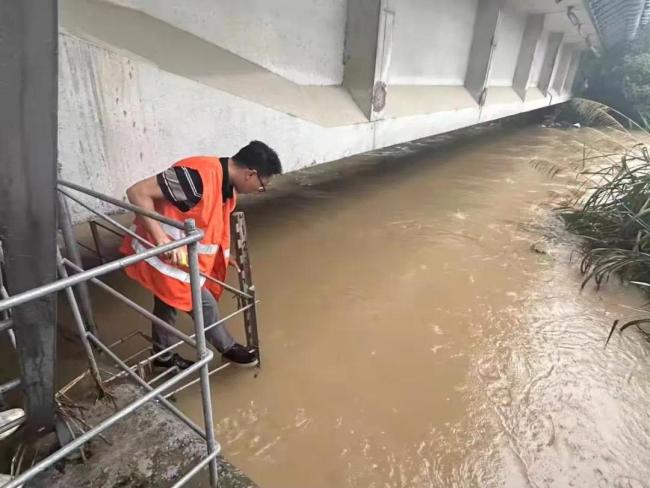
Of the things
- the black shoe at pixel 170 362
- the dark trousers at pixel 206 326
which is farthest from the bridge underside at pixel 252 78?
the black shoe at pixel 170 362

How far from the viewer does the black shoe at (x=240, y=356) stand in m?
2.36

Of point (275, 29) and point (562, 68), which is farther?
point (562, 68)

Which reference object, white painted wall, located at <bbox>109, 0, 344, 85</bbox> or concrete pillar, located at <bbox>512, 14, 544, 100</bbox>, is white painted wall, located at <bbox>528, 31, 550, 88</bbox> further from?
white painted wall, located at <bbox>109, 0, 344, 85</bbox>

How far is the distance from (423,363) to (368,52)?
3.40 m

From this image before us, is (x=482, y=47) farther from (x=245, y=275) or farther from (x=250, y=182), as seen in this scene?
(x=245, y=275)

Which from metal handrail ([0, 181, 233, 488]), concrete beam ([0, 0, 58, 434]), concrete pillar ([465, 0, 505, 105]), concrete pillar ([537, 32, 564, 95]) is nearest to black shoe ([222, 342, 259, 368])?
metal handrail ([0, 181, 233, 488])

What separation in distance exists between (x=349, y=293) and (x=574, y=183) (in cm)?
585

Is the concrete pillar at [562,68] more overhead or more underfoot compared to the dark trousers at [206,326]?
more overhead

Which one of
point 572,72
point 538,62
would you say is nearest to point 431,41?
point 538,62

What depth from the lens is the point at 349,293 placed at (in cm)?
328

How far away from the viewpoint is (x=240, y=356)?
2.37m

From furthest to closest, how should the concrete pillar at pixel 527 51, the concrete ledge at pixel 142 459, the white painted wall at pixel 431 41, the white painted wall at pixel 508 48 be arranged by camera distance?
the concrete pillar at pixel 527 51 < the white painted wall at pixel 508 48 < the white painted wall at pixel 431 41 < the concrete ledge at pixel 142 459

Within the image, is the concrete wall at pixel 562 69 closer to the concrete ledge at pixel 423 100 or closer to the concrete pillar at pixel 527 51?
the concrete pillar at pixel 527 51

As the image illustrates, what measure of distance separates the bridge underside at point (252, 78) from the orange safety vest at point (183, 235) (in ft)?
1.78
